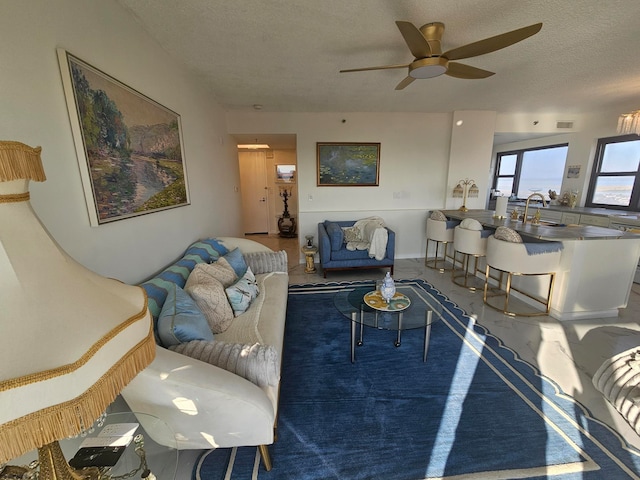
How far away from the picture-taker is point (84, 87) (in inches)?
52.6

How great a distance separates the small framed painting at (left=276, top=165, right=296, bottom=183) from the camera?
22.5 feet

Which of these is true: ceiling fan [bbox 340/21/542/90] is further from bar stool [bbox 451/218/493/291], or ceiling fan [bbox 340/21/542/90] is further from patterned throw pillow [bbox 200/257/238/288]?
patterned throw pillow [bbox 200/257/238/288]

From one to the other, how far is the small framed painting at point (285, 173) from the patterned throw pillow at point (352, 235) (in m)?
3.24

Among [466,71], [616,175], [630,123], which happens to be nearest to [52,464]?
[466,71]

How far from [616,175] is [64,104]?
22.4 feet

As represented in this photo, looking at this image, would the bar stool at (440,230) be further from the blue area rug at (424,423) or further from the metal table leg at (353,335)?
the metal table leg at (353,335)

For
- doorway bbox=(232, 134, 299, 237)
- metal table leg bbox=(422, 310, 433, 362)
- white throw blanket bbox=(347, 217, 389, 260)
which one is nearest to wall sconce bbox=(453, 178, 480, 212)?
white throw blanket bbox=(347, 217, 389, 260)

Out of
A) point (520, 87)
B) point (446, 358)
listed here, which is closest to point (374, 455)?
point (446, 358)

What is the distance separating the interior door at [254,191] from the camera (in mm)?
6789

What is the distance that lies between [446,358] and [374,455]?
3.43 feet

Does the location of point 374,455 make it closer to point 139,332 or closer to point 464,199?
point 139,332

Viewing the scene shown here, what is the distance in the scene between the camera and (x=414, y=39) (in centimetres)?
169

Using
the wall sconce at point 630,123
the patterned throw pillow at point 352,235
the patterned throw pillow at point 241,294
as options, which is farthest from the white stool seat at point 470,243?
the patterned throw pillow at point 241,294

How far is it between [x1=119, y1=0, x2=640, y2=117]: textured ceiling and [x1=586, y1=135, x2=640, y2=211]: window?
786 mm
